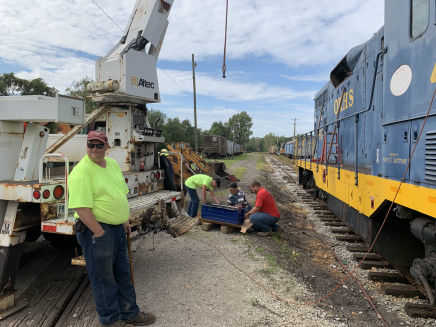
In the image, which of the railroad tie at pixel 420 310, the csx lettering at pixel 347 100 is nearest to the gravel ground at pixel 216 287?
the railroad tie at pixel 420 310

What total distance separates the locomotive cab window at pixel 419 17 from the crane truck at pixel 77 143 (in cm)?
416

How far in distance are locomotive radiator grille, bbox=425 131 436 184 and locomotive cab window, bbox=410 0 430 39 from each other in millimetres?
1198

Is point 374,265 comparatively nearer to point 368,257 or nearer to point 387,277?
point 368,257

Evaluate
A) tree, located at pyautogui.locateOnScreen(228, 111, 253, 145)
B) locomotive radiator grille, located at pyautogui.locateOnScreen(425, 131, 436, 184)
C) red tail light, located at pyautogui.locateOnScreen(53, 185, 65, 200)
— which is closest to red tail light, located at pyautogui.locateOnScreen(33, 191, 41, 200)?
red tail light, located at pyautogui.locateOnScreen(53, 185, 65, 200)

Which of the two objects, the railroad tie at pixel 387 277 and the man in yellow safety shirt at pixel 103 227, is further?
the railroad tie at pixel 387 277

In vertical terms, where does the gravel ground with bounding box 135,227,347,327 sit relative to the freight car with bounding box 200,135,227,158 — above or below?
below

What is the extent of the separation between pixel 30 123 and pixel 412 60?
4814 millimetres

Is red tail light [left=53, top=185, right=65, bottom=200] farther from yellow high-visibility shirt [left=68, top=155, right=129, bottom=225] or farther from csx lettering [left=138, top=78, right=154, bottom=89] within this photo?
csx lettering [left=138, top=78, right=154, bottom=89]

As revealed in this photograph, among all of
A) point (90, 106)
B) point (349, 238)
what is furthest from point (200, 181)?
point (90, 106)

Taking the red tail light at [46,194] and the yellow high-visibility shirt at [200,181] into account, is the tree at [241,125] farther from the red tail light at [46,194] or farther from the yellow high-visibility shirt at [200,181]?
the red tail light at [46,194]

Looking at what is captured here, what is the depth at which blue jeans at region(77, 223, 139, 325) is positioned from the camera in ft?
9.74

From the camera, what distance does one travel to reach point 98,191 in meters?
2.94

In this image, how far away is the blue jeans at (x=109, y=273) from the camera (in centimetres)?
297

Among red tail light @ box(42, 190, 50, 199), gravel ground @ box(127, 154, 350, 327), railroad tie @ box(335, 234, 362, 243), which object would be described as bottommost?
Result: railroad tie @ box(335, 234, 362, 243)
